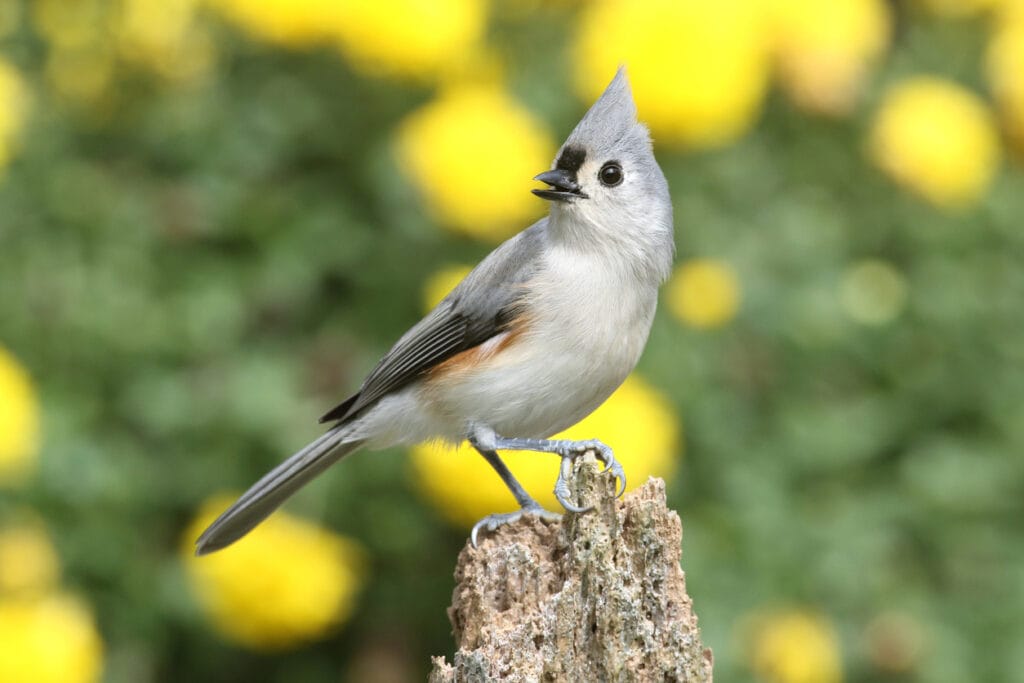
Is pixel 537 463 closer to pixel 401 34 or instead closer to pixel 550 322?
pixel 550 322

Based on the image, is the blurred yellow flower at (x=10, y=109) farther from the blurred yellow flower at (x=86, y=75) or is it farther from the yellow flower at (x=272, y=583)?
the yellow flower at (x=272, y=583)

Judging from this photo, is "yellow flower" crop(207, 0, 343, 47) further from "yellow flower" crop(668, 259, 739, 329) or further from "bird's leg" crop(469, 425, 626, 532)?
"bird's leg" crop(469, 425, 626, 532)

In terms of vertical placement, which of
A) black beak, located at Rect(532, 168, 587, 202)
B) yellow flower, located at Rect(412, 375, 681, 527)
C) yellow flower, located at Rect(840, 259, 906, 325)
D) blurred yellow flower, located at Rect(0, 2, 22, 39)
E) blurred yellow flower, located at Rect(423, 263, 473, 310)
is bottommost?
yellow flower, located at Rect(412, 375, 681, 527)

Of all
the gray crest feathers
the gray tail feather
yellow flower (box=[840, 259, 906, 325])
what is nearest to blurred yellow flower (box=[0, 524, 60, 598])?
the gray tail feather

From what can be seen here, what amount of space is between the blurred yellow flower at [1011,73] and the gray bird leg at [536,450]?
9.09 feet

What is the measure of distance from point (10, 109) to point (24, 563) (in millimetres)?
1336

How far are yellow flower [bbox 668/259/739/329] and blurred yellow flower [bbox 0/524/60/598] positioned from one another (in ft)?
6.12

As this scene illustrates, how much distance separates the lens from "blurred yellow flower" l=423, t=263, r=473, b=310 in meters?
3.84

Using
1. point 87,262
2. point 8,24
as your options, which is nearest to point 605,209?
point 87,262

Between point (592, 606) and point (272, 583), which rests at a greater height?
point (272, 583)

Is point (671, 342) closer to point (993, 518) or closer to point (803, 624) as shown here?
point (803, 624)

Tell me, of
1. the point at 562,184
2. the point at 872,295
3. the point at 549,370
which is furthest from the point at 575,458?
the point at 872,295

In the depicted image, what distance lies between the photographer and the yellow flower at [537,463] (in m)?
3.63

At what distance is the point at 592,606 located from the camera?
7.91 ft
